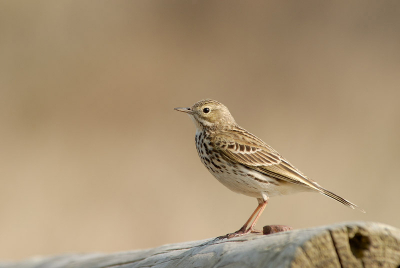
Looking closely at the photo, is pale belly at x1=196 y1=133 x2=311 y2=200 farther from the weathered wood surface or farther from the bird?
the weathered wood surface

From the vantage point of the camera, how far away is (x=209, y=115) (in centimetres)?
457

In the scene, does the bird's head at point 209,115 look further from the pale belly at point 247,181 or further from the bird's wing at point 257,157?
the pale belly at point 247,181

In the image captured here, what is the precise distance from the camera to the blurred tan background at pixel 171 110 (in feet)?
25.3

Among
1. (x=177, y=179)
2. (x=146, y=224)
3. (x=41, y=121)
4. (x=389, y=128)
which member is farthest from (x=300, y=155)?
(x=41, y=121)

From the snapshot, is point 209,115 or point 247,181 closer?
point 247,181

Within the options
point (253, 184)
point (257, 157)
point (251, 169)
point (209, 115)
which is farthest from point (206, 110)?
point (253, 184)

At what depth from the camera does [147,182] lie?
8211mm

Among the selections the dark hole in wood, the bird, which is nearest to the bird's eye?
the bird

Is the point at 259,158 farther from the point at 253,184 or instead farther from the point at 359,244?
the point at 359,244

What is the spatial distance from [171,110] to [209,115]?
390 centimetres

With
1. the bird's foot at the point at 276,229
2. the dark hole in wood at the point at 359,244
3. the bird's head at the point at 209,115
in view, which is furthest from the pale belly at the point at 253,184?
the dark hole in wood at the point at 359,244

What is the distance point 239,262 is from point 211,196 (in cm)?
573

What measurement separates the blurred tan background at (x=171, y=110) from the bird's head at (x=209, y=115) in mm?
3156

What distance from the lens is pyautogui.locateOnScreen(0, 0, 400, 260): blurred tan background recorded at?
771cm
